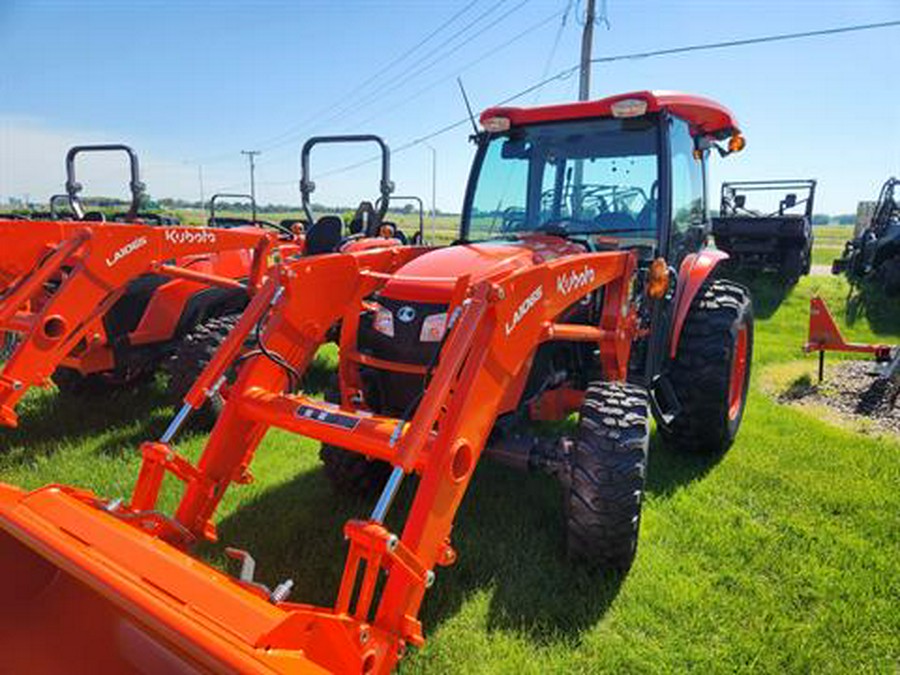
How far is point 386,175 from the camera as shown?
551cm

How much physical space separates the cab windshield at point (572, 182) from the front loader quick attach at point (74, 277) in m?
2.16

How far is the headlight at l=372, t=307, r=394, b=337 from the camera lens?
3.16m

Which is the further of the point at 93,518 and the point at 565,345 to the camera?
the point at 565,345

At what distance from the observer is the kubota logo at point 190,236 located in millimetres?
4917

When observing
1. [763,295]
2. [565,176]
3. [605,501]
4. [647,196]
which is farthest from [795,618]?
[763,295]

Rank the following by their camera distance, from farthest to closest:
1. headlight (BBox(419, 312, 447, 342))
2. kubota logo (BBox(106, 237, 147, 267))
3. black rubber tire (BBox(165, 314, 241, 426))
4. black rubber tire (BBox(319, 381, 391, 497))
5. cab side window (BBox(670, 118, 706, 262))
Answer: black rubber tire (BBox(165, 314, 241, 426)) → kubota logo (BBox(106, 237, 147, 267)) → cab side window (BBox(670, 118, 706, 262)) → black rubber tire (BBox(319, 381, 391, 497)) → headlight (BBox(419, 312, 447, 342))

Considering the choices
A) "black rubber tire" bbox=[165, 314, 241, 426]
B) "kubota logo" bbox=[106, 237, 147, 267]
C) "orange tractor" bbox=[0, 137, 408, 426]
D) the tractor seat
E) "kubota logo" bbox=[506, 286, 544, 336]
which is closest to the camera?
"kubota logo" bbox=[506, 286, 544, 336]

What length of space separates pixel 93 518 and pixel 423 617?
1.36 metres

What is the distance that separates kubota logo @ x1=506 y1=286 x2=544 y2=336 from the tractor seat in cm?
389

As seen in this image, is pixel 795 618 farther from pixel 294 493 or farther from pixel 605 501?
pixel 294 493

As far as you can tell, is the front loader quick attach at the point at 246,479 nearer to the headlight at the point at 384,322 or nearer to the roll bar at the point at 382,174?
the headlight at the point at 384,322

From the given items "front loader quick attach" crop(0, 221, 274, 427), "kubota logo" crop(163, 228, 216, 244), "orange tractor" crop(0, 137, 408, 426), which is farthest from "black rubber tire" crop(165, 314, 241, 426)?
"kubota logo" crop(163, 228, 216, 244)

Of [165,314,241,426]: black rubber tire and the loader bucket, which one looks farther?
[165,314,241,426]: black rubber tire

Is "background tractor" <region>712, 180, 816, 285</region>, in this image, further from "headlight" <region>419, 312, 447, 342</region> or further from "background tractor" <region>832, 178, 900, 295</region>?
"headlight" <region>419, 312, 447, 342</region>
